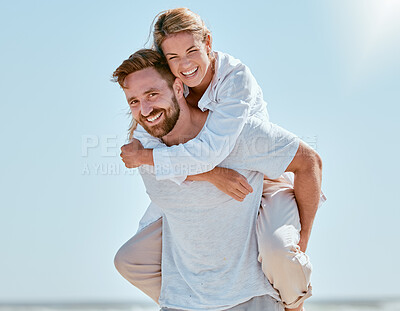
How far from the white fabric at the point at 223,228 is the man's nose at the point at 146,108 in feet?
1.24

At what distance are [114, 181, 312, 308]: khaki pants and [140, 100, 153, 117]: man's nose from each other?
0.83 meters

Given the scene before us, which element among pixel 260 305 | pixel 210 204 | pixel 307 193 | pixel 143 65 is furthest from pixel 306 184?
pixel 143 65

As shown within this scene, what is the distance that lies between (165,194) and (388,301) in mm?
18851

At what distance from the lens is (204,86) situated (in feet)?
14.5

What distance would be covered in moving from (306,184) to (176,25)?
56.7 inches

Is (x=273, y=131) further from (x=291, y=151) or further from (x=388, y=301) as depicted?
(x=388, y=301)

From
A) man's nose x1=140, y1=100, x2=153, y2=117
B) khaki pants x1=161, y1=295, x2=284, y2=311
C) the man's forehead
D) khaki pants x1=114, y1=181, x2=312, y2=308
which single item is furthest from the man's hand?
khaki pants x1=161, y1=295, x2=284, y2=311

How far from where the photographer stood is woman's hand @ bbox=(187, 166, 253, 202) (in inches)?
155

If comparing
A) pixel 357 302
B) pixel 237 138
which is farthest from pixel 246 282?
pixel 357 302

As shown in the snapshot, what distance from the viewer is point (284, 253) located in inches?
149

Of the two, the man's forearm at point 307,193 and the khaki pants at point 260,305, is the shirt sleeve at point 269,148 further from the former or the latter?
the khaki pants at point 260,305

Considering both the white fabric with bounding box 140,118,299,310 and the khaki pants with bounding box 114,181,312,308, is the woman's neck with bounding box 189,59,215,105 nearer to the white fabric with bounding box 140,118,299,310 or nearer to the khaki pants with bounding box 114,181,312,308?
the white fabric with bounding box 140,118,299,310

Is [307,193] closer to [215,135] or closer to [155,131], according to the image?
[215,135]

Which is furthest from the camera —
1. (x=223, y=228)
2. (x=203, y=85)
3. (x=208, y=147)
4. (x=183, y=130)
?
(x=203, y=85)
